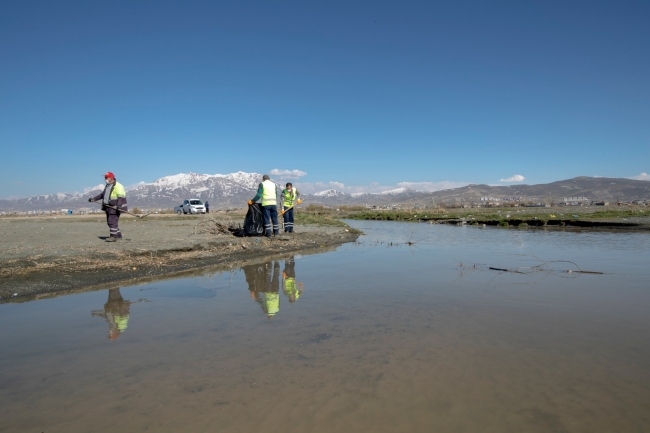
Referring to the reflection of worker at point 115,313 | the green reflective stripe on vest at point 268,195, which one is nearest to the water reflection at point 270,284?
the reflection of worker at point 115,313

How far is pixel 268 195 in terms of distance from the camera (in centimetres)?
1276

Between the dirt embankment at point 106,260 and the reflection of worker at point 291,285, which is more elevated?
the dirt embankment at point 106,260

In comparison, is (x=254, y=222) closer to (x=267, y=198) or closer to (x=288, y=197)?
(x=267, y=198)

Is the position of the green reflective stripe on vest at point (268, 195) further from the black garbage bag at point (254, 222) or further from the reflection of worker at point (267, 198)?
the black garbage bag at point (254, 222)

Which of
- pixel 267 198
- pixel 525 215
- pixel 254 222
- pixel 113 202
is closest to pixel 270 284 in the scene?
pixel 267 198

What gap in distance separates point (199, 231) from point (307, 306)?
9.50 m

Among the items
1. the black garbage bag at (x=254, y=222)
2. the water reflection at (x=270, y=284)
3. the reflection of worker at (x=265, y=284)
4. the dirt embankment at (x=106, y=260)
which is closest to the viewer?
the reflection of worker at (x=265, y=284)

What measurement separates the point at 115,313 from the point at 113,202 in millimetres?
6387

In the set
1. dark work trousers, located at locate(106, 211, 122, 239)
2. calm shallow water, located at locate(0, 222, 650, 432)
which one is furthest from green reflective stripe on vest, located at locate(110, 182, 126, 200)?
calm shallow water, located at locate(0, 222, 650, 432)

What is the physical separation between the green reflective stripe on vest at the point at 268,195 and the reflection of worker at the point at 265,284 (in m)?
3.01

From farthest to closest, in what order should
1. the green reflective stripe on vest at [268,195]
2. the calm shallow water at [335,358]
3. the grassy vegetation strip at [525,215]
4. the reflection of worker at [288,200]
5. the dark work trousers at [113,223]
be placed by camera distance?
the grassy vegetation strip at [525,215]
the reflection of worker at [288,200]
the green reflective stripe on vest at [268,195]
the dark work trousers at [113,223]
the calm shallow water at [335,358]

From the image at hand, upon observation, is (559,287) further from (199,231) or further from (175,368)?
(199,231)

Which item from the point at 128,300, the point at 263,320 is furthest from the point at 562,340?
the point at 128,300

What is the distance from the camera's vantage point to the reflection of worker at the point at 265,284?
582 cm
